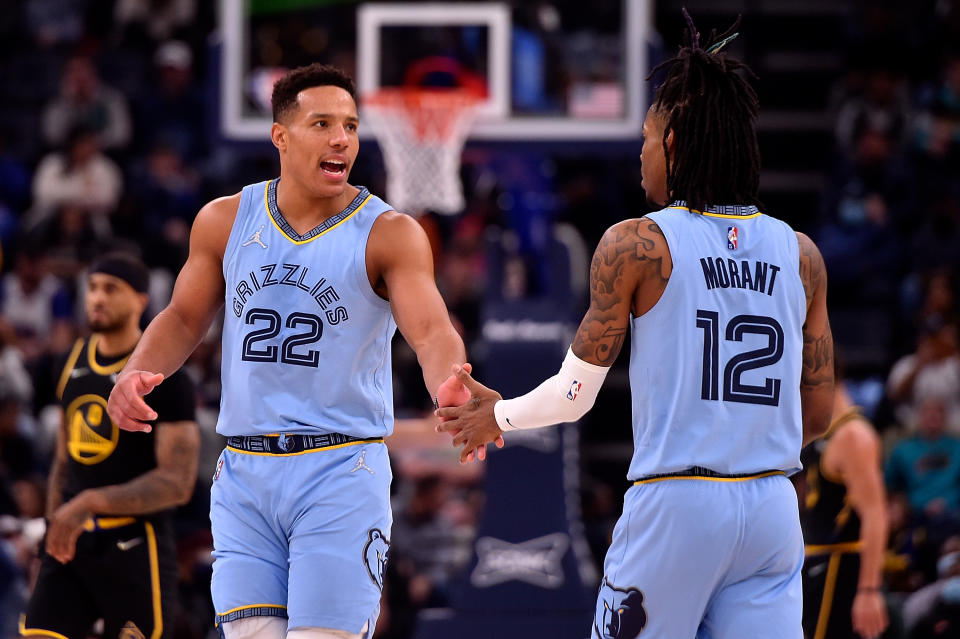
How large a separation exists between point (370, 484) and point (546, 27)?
19.7 feet

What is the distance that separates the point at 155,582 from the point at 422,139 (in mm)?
4217

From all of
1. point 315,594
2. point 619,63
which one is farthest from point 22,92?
point 315,594

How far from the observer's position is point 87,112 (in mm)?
14055

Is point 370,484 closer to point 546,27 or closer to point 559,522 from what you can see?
point 559,522

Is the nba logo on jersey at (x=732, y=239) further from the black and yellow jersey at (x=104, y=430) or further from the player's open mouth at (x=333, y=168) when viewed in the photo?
the black and yellow jersey at (x=104, y=430)

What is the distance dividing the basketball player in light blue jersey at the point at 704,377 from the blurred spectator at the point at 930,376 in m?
6.74

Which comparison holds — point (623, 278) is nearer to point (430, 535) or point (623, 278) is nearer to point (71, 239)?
point (430, 535)

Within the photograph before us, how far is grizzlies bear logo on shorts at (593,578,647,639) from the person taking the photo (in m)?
3.89

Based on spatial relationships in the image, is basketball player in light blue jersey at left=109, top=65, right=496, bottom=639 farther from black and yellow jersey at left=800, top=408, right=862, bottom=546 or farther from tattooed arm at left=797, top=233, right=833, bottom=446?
black and yellow jersey at left=800, top=408, right=862, bottom=546

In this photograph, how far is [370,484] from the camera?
14.7 feet

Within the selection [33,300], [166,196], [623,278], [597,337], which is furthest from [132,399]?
[166,196]

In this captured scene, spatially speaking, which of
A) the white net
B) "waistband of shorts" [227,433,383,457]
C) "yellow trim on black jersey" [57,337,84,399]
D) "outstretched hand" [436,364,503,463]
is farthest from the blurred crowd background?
"outstretched hand" [436,364,503,463]

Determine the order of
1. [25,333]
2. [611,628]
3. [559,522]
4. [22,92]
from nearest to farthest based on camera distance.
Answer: [611,628] < [559,522] < [25,333] < [22,92]

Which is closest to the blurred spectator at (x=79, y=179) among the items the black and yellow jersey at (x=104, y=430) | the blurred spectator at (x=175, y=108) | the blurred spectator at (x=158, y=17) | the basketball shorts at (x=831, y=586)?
the blurred spectator at (x=175, y=108)
